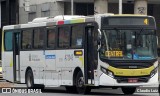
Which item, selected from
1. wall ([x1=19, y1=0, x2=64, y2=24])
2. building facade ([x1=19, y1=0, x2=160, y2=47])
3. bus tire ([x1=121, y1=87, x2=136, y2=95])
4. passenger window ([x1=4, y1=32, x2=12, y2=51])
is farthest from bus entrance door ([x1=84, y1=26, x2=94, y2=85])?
wall ([x1=19, y1=0, x2=64, y2=24])

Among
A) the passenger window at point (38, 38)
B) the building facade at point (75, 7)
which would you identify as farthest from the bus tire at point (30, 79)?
the building facade at point (75, 7)

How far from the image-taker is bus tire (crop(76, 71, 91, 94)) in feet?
71.5

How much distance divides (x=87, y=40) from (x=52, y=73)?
11.5 feet

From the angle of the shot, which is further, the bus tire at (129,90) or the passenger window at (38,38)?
the passenger window at (38,38)

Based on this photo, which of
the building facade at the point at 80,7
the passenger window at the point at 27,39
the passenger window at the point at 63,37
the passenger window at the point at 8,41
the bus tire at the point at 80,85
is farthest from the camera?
the building facade at the point at 80,7

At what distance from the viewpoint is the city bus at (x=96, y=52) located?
20438 mm

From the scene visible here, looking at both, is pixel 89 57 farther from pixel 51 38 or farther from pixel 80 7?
pixel 80 7

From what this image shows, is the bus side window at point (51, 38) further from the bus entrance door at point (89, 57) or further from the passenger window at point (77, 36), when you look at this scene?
the bus entrance door at point (89, 57)

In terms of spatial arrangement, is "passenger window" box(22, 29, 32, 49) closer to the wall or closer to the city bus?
the city bus

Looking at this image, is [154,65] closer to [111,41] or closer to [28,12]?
[111,41]

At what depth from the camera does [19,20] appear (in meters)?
58.8

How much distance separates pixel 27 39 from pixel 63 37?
3.45 m

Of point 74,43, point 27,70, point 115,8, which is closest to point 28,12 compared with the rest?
point 115,8

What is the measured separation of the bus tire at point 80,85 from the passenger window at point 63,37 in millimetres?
1532
